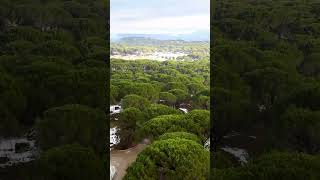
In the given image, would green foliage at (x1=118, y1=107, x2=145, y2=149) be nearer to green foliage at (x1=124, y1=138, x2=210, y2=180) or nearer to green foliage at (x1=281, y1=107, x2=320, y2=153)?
green foliage at (x1=124, y1=138, x2=210, y2=180)

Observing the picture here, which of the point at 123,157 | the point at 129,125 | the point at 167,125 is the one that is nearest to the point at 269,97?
the point at 167,125

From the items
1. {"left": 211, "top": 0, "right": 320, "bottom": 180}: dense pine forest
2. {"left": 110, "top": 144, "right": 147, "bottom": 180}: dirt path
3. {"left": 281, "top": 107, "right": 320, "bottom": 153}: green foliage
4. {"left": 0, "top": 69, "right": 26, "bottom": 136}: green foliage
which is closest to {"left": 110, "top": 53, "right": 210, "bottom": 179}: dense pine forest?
{"left": 110, "top": 144, "right": 147, "bottom": 180}: dirt path

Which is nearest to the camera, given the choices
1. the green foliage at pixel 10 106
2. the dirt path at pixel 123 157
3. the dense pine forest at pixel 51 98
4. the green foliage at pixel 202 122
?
the dense pine forest at pixel 51 98

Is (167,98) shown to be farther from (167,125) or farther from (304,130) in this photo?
(304,130)

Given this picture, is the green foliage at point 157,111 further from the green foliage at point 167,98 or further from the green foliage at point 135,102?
the green foliage at point 167,98

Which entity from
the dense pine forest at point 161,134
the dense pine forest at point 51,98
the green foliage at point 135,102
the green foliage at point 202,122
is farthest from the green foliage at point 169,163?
the green foliage at point 135,102
